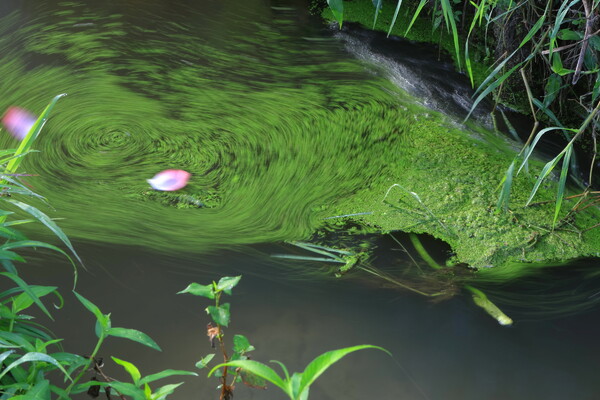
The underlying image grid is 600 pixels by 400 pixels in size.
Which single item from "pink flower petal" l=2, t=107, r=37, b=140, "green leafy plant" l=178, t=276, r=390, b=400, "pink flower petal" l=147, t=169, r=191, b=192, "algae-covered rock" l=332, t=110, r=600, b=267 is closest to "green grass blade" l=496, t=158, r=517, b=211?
"algae-covered rock" l=332, t=110, r=600, b=267

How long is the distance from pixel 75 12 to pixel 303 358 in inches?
75.5

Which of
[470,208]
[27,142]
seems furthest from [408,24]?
[27,142]

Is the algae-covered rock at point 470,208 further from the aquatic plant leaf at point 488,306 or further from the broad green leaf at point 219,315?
the broad green leaf at point 219,315

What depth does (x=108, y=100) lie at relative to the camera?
7.12 ft

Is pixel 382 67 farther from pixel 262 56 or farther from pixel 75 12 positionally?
pixel 75 12

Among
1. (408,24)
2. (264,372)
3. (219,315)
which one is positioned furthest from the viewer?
(408,24)

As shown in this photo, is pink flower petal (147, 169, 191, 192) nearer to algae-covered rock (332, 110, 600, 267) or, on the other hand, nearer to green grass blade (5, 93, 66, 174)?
algae-covered rock (332, 110, 600, 267)

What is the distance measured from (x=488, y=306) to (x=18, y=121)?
1.60m

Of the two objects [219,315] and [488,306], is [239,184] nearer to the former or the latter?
[488,306]

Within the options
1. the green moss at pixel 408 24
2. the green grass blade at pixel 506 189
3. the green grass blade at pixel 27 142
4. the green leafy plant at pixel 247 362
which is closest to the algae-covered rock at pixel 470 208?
the green grass blade at pixel 506 189

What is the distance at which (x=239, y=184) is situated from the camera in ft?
6.23

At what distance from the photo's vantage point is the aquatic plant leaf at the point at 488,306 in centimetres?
154

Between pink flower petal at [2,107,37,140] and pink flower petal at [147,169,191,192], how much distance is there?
48cm

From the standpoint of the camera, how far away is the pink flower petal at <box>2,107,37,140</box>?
6.62 feet
